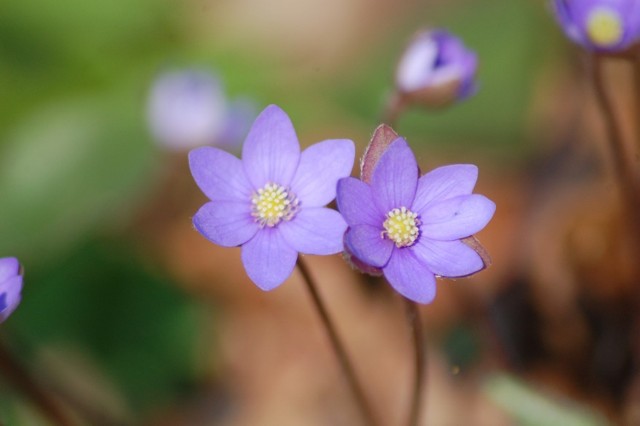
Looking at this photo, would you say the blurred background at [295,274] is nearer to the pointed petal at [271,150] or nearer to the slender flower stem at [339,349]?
the slender flower stem at [339,349]

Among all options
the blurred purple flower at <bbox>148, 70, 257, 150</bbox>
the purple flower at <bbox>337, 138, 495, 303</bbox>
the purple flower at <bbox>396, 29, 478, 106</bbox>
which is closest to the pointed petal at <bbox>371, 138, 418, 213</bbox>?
the purple flower at <bbox>337, 138, 495, 303</bbox>

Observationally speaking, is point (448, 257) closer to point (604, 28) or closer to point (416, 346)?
point (416, 346)

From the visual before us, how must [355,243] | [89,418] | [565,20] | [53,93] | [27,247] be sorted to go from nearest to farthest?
[355,243] → [565,20] → [89,418] → [27,247] → [53,93]

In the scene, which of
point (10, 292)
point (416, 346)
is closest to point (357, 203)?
point (416, 346)

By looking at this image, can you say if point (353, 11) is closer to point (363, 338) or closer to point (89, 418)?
point (363, 338)

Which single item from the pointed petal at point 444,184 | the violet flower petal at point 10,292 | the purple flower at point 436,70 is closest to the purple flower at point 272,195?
the pointed petal at point 444,184

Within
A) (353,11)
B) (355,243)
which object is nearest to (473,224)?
(355,243)
